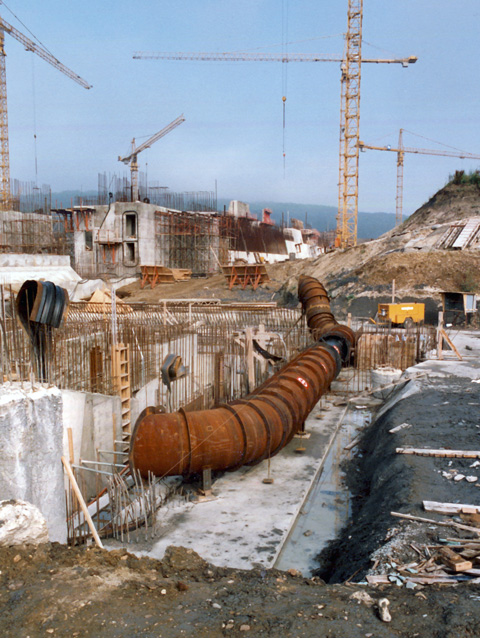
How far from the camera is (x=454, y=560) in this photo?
18.5 ft

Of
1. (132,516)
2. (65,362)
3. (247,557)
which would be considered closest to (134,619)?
(247,557)

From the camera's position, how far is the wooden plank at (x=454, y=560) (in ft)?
18.0

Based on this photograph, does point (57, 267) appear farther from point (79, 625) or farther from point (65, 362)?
point (79, 625)

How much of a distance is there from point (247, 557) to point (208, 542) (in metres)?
0.80

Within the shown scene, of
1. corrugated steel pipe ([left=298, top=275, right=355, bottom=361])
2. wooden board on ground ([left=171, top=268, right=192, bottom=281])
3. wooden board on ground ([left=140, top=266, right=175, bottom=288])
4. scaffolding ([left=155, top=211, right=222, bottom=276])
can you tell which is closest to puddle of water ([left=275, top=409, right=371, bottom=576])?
corrugated steel pipe ([left=298, top=275, right=355, bottom=361])

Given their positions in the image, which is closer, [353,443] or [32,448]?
[32,448]

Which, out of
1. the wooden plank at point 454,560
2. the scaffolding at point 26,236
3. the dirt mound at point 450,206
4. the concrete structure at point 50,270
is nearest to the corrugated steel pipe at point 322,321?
the wooden plank at point 454,560

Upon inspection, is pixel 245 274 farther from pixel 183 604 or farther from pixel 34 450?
pixel 183 604

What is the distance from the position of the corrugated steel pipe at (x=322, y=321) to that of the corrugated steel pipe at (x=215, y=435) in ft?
22.6

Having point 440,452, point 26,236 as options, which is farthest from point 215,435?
point 26,236

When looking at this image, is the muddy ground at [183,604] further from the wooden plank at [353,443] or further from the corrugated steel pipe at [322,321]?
the corrugated steel pipe at [322,321]

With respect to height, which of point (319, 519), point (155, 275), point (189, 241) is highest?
point (189, 241)

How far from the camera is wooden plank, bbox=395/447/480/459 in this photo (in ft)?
30.5

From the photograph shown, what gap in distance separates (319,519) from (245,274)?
3141 centimetres
